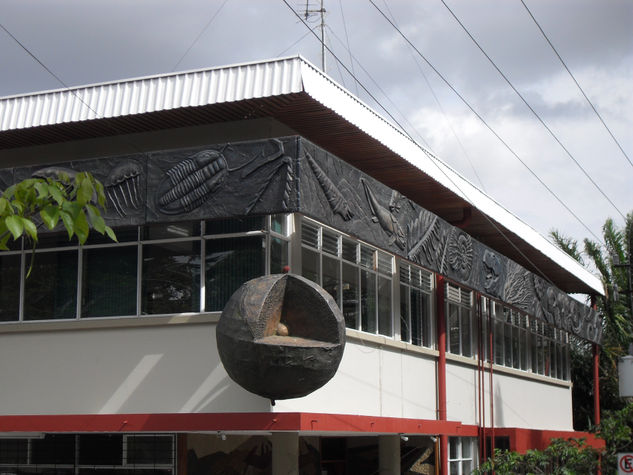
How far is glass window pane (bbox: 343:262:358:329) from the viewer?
18.1 m

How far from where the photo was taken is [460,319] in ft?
79.9

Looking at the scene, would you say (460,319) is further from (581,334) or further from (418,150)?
(581,334)

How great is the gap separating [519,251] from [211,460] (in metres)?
13.3

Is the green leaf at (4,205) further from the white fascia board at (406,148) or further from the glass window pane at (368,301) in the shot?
the glass window pane at (368,301)

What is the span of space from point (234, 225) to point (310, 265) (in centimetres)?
164

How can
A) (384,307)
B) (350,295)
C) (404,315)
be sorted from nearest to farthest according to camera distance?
(350,295), (384,307), (404,315)

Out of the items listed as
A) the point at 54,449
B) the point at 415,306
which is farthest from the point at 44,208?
the point at 415,306

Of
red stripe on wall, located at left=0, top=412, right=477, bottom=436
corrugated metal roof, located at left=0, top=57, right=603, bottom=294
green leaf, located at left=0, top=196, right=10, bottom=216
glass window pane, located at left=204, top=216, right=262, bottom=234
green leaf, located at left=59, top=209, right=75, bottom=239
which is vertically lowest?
red stripe on wall, located at left=0, top=412, right=477, bottom=436

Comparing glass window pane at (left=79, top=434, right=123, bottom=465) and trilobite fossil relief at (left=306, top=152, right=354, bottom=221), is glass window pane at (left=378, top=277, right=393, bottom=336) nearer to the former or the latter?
trilobite fossil relief at (left=306, top=152, right=354, bottom=221)

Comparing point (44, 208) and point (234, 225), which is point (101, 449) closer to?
point (234, 225)

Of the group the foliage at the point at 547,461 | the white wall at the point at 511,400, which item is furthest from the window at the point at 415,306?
the foliage at the point at 547,461

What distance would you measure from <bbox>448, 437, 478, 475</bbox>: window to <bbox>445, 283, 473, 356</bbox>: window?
2.03m

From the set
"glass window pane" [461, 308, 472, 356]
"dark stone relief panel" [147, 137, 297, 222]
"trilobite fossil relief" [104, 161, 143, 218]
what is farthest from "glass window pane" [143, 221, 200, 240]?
"glass window pane" [461, 308, 472, 356]

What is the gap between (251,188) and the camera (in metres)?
14.7
